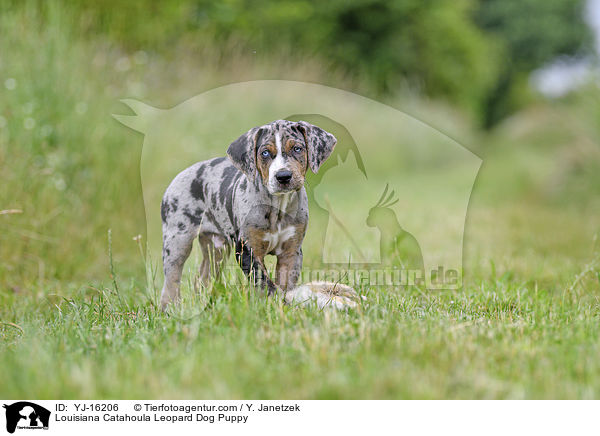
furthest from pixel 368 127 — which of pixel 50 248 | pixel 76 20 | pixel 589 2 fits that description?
pixel 589 2

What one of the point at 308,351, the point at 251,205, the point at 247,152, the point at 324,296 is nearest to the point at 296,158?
the point at 247,152

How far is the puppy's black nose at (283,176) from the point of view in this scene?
9.26ft

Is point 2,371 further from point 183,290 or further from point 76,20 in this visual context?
point 76,20

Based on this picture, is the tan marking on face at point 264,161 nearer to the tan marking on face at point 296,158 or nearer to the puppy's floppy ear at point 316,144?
the tan marking on face at point 296,158

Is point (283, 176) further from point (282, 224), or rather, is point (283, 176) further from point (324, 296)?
point (324, 296)

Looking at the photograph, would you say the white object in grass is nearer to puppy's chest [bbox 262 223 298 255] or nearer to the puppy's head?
puppy's chest [bbox 262 223 298 255]

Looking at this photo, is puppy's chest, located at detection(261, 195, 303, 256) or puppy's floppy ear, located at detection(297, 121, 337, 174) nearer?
puppy's floppy ear, located at detection(297, 121, 337, 174)

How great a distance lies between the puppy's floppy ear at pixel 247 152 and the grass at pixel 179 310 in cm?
65

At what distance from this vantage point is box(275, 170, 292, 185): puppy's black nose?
282 centimetres

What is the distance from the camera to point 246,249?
316cm
